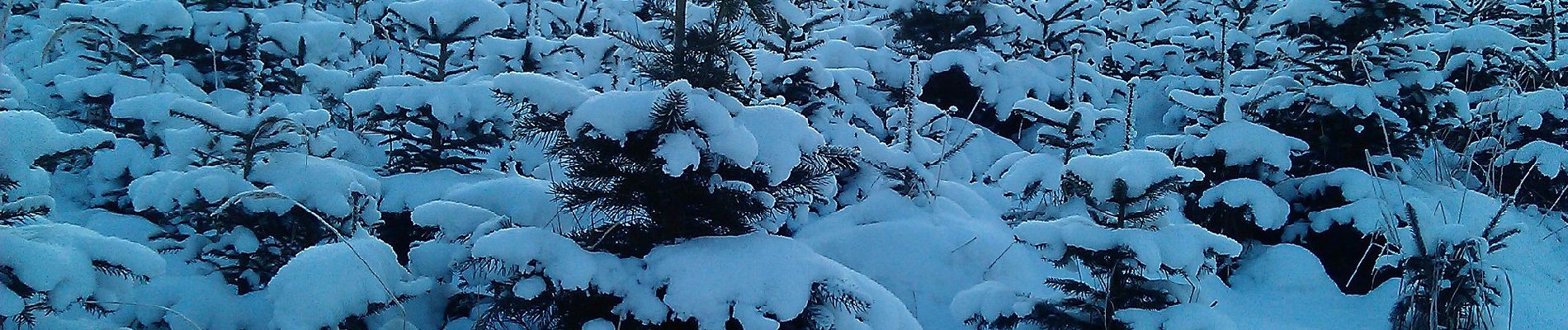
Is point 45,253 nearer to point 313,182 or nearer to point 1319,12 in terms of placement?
point 313,182

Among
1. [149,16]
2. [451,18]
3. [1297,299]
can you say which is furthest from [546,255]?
[149,16]

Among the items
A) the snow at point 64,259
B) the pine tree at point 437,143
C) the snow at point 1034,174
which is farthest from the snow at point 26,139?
the snow at point 1034,174

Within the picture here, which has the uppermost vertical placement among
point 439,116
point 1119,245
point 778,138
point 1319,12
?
point 778,138

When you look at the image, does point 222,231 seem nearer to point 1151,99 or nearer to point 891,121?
point 891,121

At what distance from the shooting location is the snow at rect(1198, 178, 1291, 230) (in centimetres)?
578

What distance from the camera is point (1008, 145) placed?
9.53m

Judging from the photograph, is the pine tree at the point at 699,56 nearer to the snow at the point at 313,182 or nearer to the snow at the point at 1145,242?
the snow at the point at 1145,242

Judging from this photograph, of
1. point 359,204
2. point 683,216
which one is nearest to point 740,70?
point 683,216

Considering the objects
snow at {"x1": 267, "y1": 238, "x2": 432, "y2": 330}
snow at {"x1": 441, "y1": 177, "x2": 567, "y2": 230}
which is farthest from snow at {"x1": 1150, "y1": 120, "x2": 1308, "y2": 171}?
snow at {"x1": 267, "y1": 238, "x2": 432, "y2": 330}

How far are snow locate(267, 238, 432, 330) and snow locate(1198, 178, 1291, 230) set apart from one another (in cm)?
479

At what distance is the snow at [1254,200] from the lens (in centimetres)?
578

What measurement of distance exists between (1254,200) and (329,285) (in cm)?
509

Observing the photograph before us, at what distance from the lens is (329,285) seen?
12.0 ft

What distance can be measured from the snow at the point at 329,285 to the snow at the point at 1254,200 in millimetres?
4792
